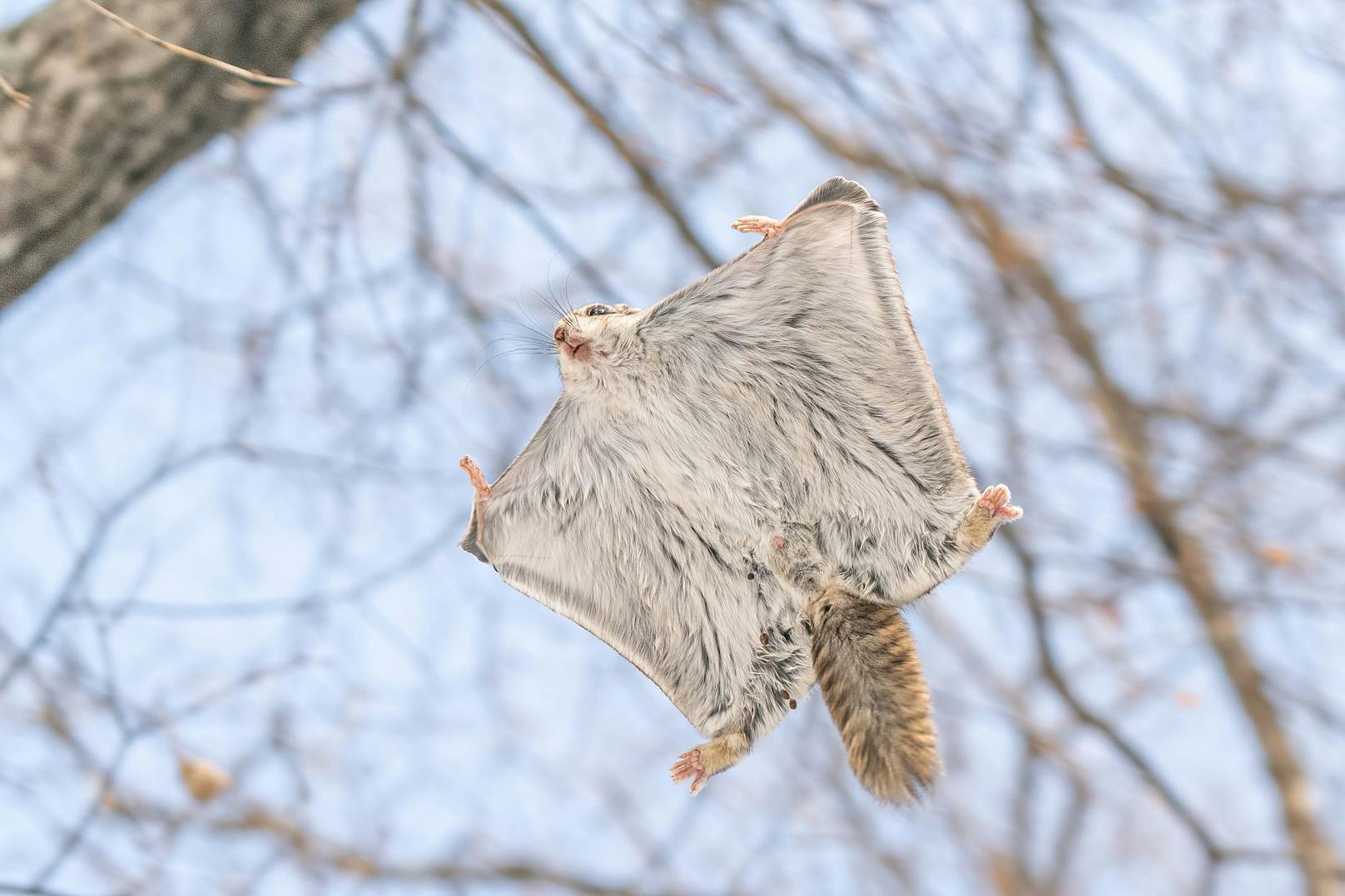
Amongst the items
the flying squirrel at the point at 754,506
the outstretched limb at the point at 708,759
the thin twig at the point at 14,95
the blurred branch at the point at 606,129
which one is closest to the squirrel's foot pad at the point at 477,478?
the flying squirrel at the point at 754,506

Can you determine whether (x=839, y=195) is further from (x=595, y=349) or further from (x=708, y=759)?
(x=708, y=759)

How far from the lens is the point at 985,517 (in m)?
2.67

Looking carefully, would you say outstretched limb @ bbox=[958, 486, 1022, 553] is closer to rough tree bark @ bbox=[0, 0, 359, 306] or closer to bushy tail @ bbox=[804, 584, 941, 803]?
bushy tail @ bbox=[804, 584, 941, 803]

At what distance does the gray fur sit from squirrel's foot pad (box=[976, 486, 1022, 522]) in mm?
71

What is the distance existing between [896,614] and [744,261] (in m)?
1.02

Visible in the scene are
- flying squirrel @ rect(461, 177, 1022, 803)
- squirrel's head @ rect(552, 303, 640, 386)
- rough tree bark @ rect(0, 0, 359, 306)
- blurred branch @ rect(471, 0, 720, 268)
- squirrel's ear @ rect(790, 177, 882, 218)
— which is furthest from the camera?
blurred branch @ rect(471, 0, 720, 268)

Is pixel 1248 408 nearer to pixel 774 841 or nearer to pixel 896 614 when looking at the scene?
pixel 774 841

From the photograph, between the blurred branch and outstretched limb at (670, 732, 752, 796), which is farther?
the blurred branch

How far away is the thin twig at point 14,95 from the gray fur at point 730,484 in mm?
1667

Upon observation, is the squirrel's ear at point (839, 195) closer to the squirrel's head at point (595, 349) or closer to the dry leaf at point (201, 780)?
the squirrel's head at point (595, 349)

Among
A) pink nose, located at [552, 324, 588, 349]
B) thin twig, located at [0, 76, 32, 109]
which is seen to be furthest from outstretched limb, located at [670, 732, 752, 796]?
thin twig, located at [0, 76, 32, 109]

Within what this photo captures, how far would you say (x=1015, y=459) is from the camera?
19.6 ft

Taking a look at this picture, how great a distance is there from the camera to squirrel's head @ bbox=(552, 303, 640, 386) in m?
2.87

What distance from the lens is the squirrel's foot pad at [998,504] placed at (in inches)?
103
